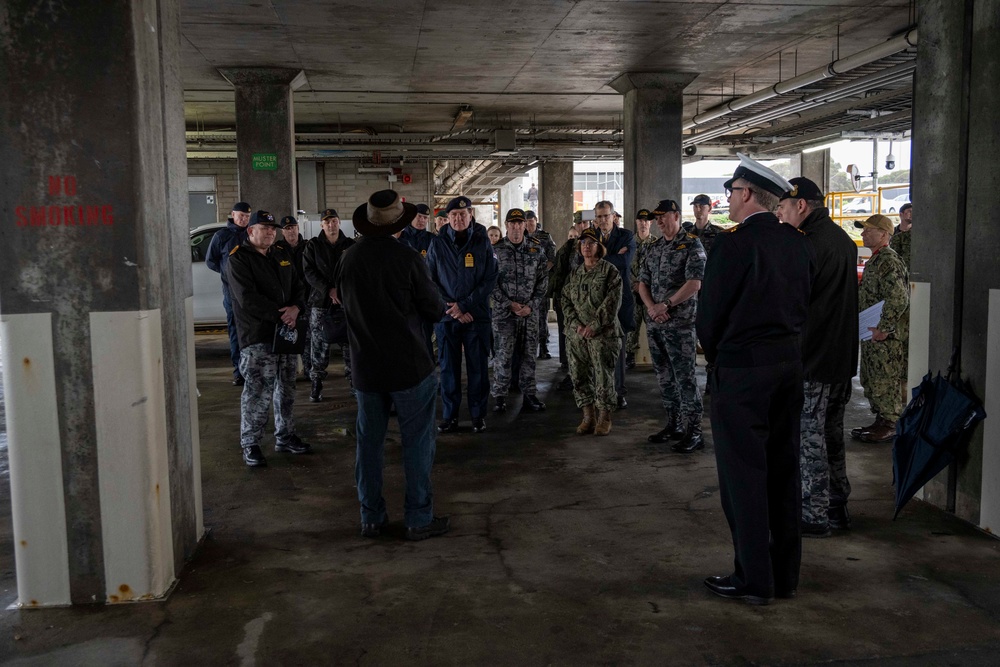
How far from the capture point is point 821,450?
4.21 metres

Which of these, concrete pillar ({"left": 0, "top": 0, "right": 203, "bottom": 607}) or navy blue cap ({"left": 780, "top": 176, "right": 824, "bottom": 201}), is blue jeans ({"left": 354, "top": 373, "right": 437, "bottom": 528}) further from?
navy blue cap ({"left": 780, "top": 176, "right": 824, "bottom": 201})

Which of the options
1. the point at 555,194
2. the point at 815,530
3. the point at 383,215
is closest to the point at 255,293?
the point at 383,215

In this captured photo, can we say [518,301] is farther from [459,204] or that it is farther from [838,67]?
[838,67]

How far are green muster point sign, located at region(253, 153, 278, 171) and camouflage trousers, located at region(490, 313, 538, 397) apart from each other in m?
4.59

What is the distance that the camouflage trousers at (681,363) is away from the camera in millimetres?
6090

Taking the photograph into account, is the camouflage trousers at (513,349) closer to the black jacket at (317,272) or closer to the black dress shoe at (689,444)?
the black jacket at (317,272)

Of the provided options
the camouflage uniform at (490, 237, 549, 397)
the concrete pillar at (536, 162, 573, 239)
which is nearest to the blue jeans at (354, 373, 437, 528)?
the camouflage uniform at (490, 237, 549, 397)

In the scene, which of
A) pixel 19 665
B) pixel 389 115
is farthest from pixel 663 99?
pixel 19 665

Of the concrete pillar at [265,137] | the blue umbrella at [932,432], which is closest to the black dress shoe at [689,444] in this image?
the blue umbrella at [932,432]

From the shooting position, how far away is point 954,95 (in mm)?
4551

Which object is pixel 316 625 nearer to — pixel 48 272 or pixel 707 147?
pixel 48 272

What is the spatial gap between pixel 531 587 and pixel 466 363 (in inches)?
127

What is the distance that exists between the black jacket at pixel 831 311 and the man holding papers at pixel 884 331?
79.5 inches

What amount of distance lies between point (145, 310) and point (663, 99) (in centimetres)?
946
